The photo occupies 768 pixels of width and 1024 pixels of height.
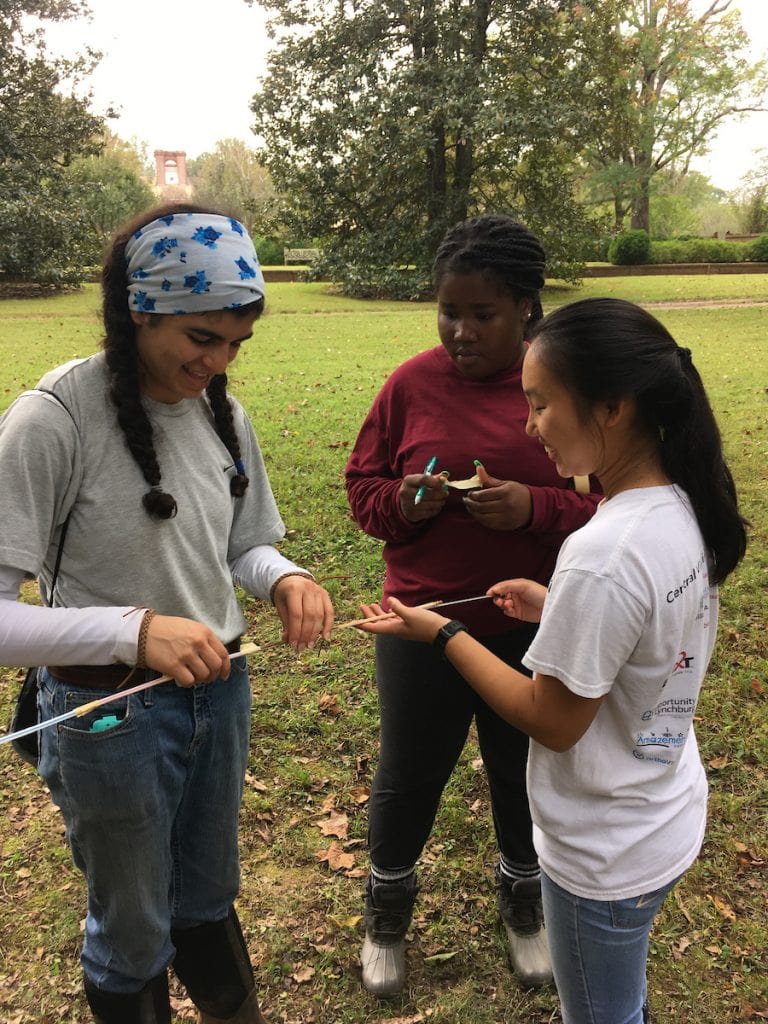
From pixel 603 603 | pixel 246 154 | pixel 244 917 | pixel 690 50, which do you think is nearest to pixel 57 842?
pixel 244 917

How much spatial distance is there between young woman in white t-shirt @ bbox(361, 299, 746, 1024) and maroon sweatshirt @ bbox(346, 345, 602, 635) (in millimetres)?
579

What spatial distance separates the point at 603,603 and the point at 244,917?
2209mm

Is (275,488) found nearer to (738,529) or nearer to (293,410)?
(293,410)

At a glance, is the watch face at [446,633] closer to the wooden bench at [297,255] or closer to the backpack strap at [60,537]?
the backpack strap at [60,537]

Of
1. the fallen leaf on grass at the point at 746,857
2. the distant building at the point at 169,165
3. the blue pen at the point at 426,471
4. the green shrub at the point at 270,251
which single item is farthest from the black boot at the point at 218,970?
the distant building at the point at 169,165

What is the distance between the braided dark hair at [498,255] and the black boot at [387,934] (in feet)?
6.16

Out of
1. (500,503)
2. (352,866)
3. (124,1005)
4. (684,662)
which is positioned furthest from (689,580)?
(352,866)

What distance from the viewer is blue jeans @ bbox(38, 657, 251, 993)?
1.64 m

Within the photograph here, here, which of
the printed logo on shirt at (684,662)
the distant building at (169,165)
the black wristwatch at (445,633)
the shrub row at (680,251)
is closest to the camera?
the printed logo on shirt at (684,662)

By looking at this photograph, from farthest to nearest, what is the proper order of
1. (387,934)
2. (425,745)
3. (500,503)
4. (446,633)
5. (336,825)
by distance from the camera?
(336,825), (387,934), (425,745), (500,503), (446,633)

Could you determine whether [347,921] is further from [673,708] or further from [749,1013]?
[673,708]

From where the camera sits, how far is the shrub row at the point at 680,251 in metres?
30.4

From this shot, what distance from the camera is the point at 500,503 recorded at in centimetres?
204

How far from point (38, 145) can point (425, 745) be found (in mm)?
28569
